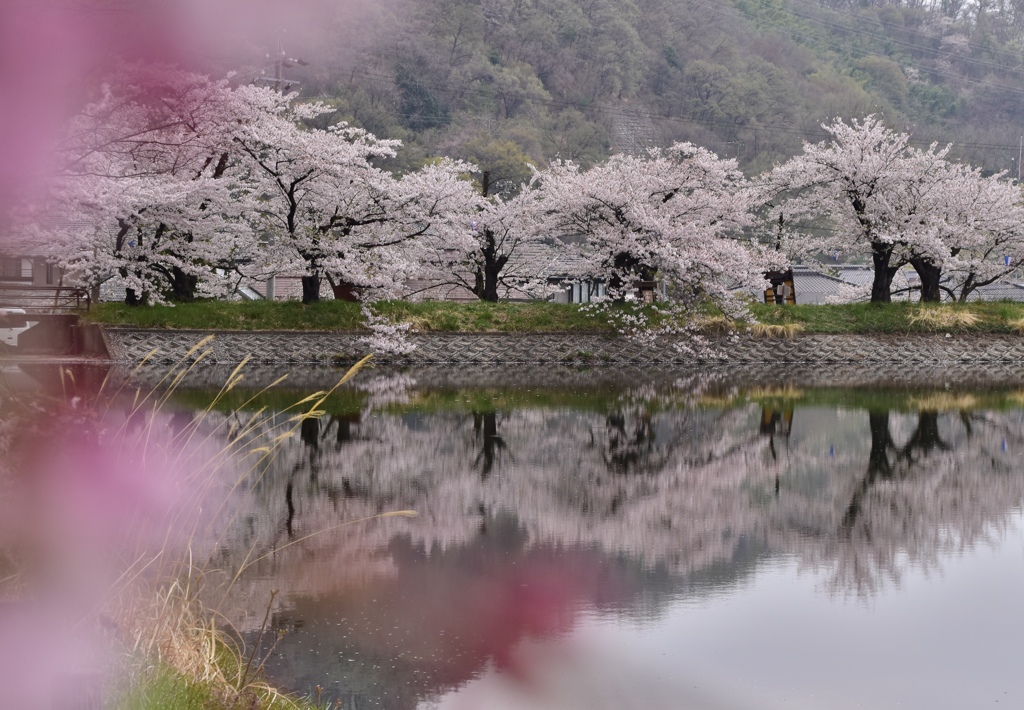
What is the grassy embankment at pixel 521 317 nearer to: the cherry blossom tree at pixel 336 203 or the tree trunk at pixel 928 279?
the tree trunk at pixel 928 279

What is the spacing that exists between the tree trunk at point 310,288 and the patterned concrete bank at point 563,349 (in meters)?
1.70

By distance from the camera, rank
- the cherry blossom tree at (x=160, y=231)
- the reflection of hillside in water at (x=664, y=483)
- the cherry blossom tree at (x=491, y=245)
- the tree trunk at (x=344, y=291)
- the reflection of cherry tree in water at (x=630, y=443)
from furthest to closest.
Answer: the cherry blossom tree at (x=491, y=245) → the tree trunk at (x=344, y=291) → the cherry blossom tree at (x=160, y=231) → the reflection of cherry tree in water at (x=630, y=443) → the reflection of hillside in water at (x=664, y=483)

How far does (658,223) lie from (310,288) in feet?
29.6

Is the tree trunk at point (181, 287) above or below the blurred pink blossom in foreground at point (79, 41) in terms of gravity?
below

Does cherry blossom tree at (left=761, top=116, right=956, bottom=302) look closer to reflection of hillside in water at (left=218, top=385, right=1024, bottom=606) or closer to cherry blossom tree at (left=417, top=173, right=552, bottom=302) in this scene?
cherry blossom tree at (left=417, top=173, right=552, bottom=302)

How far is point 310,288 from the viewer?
2816 centimetres

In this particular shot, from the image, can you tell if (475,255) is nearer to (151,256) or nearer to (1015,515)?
(151,256)

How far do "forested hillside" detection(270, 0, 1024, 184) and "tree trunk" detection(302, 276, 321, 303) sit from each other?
2403 cm

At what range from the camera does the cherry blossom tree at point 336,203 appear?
2614 cm

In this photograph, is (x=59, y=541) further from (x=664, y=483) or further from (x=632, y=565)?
(x=664, y=483)

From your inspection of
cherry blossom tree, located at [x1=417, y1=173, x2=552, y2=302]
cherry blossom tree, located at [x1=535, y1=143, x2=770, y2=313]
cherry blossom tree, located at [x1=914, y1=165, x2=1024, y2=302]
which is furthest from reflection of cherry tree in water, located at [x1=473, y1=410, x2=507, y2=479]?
cherry blossom tree, located at [x1=914, y1=165, x2=1024, y2=302]

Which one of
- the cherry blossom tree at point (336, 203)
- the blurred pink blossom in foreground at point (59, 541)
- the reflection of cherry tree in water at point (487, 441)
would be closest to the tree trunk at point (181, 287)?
the cherry blossom tree at point (336, 203)

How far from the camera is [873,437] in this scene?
1440 centimetres

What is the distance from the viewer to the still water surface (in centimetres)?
527
